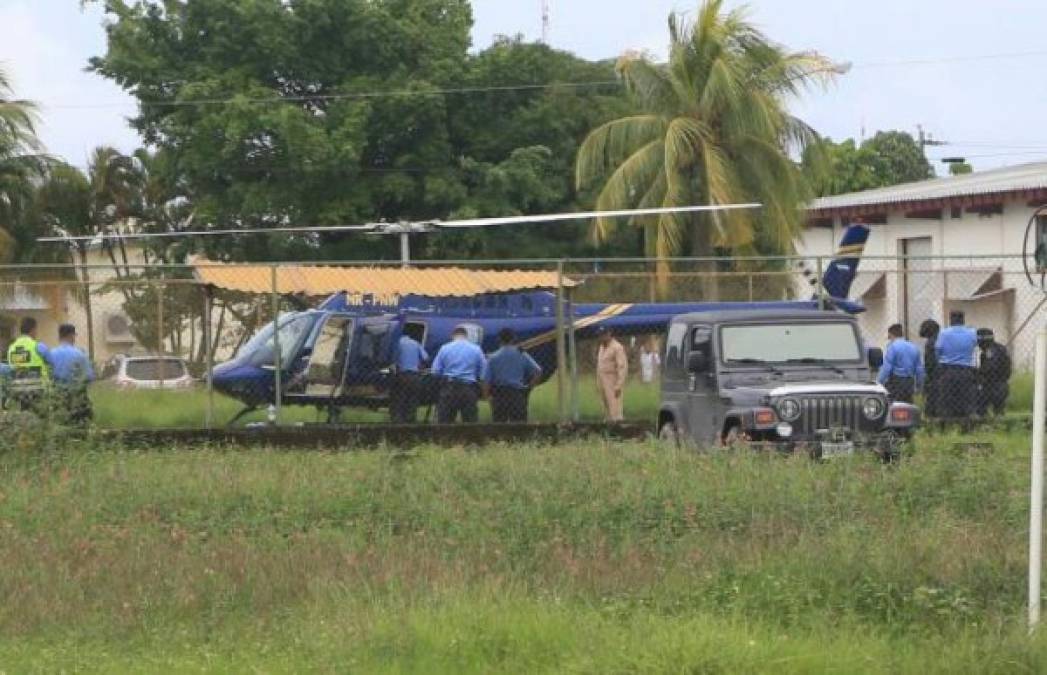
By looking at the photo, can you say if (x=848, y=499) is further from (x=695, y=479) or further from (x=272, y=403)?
(x=272, y=403)

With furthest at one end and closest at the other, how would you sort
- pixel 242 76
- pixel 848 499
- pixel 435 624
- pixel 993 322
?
1. pixel 242 76
2. pixel 993 322
3. pixel 848 499
4. pixel 435 624

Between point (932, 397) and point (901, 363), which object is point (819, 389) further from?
point (932, 397)

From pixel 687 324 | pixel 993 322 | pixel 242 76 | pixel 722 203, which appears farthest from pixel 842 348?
pixel 242 76

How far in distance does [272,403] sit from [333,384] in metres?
1.15

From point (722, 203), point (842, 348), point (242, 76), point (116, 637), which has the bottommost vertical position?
point (116, 637)

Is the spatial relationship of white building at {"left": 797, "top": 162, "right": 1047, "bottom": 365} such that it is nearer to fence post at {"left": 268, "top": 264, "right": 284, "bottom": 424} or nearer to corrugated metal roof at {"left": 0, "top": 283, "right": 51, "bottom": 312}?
fence post at {"left": 268, "top": 264, "right": 284, "bottom": 424}

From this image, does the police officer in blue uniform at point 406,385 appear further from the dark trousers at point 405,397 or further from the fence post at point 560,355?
the fence post at point 560,355

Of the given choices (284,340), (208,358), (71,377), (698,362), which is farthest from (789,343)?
(284,340)

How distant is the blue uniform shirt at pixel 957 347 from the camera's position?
22766mm

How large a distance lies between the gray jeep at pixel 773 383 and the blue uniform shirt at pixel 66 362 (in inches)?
271

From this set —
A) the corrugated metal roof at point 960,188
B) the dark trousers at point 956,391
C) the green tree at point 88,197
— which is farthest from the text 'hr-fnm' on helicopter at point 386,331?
the green tree at point 88,197

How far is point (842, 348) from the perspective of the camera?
1795 cm

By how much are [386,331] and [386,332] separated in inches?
0.6

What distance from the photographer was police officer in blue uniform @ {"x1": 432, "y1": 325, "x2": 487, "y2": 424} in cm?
2208
